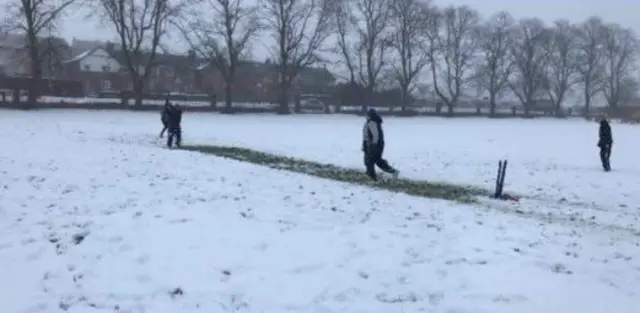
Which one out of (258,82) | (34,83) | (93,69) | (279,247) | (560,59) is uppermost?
(560,59)

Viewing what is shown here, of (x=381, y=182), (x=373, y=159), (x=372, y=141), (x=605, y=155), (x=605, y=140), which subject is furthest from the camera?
(x=605, y=155)

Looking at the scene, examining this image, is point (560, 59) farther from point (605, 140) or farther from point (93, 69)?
point (605, 140)

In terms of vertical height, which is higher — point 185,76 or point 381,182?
point 185,76

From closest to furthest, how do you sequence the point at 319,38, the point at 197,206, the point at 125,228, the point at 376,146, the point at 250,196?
the point at 125,228
the point at 197,206
the point at 250,196
the point at 376,146
the point at 319,38

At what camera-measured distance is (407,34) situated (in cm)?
7806

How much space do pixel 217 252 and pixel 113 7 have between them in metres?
52.6

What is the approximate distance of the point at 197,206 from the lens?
10992 millimetres

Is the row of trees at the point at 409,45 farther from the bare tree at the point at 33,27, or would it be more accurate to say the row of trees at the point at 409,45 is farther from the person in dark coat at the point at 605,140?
the person in dark coat at the point at 605,140

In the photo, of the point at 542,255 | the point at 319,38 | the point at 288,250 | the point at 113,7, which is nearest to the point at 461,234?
the point at 542,255

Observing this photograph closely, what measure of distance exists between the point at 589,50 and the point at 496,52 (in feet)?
62.4

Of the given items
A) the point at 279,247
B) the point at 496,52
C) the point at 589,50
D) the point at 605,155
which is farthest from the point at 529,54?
the point at 279,247

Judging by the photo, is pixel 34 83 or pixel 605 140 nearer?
pixel 605 140

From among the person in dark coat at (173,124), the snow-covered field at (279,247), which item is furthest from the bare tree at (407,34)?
the snow-covered field at (279,247)

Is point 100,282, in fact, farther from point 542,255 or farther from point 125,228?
point 542,255
